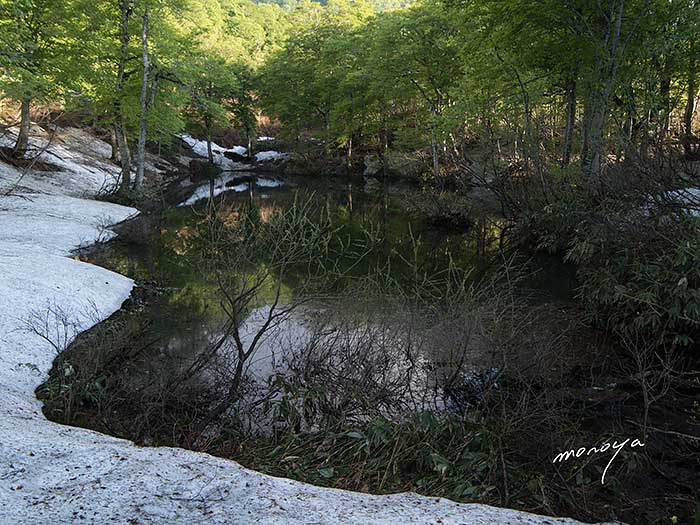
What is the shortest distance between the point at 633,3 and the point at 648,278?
780 centimetres

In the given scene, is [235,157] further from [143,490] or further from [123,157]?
[143,490]

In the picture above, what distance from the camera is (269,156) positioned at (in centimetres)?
3991

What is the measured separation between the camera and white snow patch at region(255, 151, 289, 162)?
129 ft

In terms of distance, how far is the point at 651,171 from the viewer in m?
7.02

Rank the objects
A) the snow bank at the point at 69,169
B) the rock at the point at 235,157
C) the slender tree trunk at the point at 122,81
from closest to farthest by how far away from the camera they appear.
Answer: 1. the slender tree trunk at the point at 122,81
2. the snow bank at the point at 69,169
3. the rock at the point at 235,157

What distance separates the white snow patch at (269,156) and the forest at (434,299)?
18.6 meters

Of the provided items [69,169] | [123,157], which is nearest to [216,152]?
[69,169]

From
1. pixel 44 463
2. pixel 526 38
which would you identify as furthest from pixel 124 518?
pixel 526 38

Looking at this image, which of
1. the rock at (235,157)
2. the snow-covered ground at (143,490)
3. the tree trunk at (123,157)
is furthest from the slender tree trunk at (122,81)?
the rock at (235,157)

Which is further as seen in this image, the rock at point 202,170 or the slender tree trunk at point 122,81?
the rock at point 202,170

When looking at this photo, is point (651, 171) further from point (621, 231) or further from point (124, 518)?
point (124, 518)

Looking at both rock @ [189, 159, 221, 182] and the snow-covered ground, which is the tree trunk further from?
the snow-covered ground

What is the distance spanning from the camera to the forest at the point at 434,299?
176 inches

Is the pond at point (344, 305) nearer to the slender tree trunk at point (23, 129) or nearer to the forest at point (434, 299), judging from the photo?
the forest at point (434, 299)
